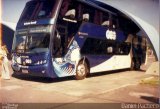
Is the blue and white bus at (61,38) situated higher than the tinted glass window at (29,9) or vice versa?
the tinted glass window at (29,9)

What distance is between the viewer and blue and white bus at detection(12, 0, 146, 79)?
9672 mm

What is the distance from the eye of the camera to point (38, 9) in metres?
10.2

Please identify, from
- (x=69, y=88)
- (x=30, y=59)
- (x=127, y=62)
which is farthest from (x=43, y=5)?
(x=127, y=62)

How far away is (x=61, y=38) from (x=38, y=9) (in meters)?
1.35

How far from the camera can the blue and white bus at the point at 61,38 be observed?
967 centimetres

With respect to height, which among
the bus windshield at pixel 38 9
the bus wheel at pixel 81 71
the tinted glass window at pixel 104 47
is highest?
the bus windshield at pixel 38 9

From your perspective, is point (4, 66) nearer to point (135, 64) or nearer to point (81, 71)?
point (81, 71)

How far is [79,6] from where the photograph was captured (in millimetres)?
10680

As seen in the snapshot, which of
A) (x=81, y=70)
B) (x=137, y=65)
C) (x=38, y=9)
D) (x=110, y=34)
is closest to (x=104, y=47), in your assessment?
(x=110, y=34)

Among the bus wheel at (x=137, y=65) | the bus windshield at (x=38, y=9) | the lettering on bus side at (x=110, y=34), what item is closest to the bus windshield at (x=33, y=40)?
the bus windshield at (x=38, y=9)

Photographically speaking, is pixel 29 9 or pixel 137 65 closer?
pixel 29 9

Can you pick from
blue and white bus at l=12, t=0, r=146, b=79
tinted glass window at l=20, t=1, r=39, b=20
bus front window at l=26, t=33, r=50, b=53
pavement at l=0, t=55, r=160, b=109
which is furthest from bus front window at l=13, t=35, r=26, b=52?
pavement at l=0, t=55, r=160, b=109

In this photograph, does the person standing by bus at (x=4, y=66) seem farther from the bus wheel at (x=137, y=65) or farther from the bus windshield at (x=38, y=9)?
the bus wheel at (x=137, y=65)

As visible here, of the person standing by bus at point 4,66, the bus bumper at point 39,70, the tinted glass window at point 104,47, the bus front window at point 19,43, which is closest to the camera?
the bus bumper at point 39,70
